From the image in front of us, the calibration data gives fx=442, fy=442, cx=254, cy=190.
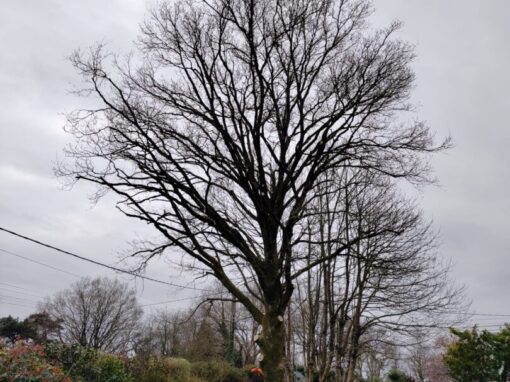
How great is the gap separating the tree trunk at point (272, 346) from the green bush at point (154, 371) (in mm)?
7040

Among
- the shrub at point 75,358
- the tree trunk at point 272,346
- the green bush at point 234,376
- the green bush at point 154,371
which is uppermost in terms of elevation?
the tree trunk at point 272,346

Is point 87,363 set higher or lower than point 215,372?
higher

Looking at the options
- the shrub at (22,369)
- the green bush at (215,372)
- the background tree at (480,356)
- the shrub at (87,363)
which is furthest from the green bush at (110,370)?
the background tree at (480,356)

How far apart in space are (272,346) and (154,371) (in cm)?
775

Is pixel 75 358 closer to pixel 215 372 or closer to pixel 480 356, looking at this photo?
pixel 215 372

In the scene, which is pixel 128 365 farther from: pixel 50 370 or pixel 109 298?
pixel 109 298

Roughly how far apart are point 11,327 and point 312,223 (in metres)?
41.9

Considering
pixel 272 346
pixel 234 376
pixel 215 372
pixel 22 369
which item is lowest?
pixel 234 376

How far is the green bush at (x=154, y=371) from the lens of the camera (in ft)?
44.4

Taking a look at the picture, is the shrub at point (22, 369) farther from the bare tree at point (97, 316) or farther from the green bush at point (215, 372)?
the bare tree at point (97, 316)

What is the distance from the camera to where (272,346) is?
779cm

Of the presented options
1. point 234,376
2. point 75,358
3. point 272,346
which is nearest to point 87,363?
point 75,358

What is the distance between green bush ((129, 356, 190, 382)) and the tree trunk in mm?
7040

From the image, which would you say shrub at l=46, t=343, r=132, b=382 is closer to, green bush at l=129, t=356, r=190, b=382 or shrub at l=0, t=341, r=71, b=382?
green bush at l=129, t=356, r=190, b=382
